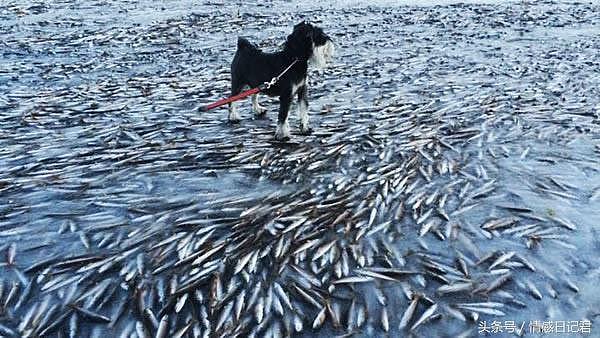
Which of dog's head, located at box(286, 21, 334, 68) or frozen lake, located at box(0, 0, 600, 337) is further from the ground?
dog's head, located at box(286, 21, 334, 68)

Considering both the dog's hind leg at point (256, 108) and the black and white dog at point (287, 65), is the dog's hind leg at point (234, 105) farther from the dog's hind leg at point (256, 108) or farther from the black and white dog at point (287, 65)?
the dog's hind leg at point (256, 108)

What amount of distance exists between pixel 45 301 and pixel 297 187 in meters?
3.25

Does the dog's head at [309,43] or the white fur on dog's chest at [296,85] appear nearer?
the dog's head at [309,43]

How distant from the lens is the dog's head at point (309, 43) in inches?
269

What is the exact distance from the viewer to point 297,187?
244 inches

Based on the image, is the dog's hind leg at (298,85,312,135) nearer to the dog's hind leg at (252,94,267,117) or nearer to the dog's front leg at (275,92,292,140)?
the dog's front leg at (275,92,292,140)

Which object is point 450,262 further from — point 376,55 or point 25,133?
point 376,55

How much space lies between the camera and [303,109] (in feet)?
25.7

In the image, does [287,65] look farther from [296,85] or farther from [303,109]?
[303,109]

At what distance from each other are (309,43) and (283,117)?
1287mm

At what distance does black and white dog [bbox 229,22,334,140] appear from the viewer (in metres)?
6.89

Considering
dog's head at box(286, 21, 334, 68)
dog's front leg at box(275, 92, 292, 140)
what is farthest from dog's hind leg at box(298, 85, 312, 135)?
dog's head at box(286, 21, 334, 68)

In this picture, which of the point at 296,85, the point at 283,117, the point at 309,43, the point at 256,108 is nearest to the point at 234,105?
the point at 256,108

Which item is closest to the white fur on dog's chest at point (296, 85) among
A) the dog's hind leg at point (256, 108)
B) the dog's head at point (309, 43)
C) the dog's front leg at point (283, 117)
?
the dog's front leg at point (283, 117)
